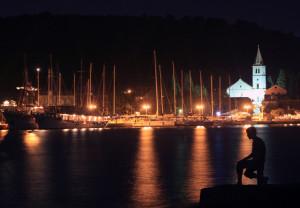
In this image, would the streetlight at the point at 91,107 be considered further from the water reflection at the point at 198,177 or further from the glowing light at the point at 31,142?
the water reflection at the point at 198,177

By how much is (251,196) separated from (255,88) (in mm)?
137350

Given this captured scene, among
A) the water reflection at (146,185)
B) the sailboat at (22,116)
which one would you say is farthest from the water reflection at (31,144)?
the sailboat at (22,116)

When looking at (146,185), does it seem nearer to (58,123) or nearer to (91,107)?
(58,123)

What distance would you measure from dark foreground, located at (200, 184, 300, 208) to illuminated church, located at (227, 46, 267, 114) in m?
128

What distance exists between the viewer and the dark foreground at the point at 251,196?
45.3ft

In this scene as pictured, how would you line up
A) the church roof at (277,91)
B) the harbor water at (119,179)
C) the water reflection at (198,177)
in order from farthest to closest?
the church roof at (277,91) → the water reflection at (198,177) → the harbor water at (119,179)

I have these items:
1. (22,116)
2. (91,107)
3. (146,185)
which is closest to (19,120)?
(22,116)

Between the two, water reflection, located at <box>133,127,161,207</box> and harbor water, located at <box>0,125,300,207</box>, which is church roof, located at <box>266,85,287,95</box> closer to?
harbor water, located at <box>0,125,300,207</box>

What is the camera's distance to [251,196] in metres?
13.9

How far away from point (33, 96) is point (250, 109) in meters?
44.7

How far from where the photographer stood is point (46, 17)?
190125 millimetres

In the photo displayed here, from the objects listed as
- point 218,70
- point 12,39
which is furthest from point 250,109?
point 12,39

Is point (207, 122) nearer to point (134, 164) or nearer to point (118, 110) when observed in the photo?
point (118, 110)

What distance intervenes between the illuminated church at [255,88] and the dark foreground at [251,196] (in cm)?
12824
